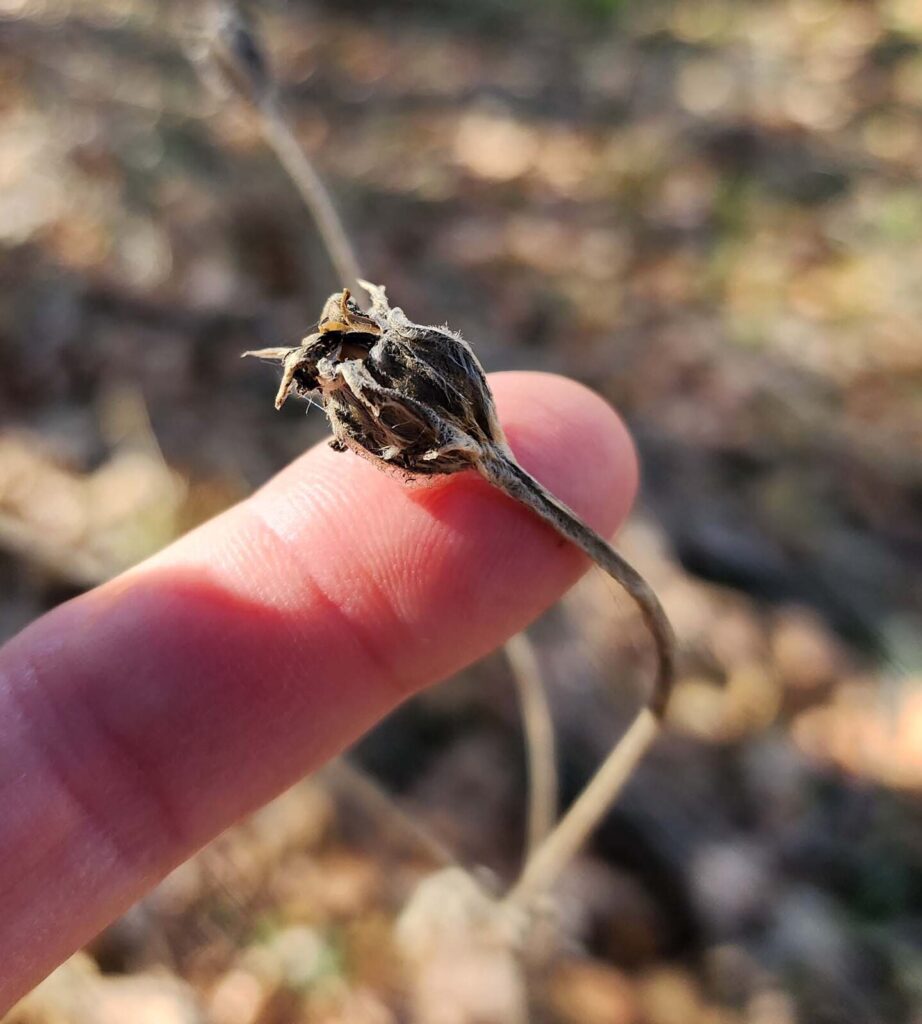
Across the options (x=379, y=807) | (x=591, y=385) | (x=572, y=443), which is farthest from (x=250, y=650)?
(x=591, y=385)

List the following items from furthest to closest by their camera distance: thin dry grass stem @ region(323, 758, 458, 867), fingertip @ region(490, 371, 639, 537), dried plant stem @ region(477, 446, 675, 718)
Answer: thin dry grass stem @ region(323, 758, 458, 867) → fingertip @ region(490, 371, 639, 537) → dried plant stem @ region(477, 446, 675, 718)

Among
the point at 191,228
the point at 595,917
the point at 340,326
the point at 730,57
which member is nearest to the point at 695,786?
the point at 595,917

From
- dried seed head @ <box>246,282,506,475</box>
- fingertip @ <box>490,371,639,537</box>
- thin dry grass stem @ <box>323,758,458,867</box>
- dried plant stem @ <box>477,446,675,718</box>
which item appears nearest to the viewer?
dried seed head @ <box>246,282,506,475</box>

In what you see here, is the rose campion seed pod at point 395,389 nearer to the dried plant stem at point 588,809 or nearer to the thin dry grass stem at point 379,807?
the dried plant stem at point 588,809

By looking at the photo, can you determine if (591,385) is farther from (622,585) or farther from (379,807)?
(622,585)

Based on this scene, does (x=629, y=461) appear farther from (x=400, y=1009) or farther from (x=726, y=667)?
(x=400, y=1009)

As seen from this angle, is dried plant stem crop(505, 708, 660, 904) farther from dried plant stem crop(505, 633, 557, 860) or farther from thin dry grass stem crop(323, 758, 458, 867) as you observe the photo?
thin dry grass stem crop(323, 758, 458, 867)

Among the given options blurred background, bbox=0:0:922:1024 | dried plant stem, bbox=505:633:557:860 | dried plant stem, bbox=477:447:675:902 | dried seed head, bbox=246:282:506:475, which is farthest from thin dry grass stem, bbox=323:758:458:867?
dried seed head, bbox=246:282:506:475
